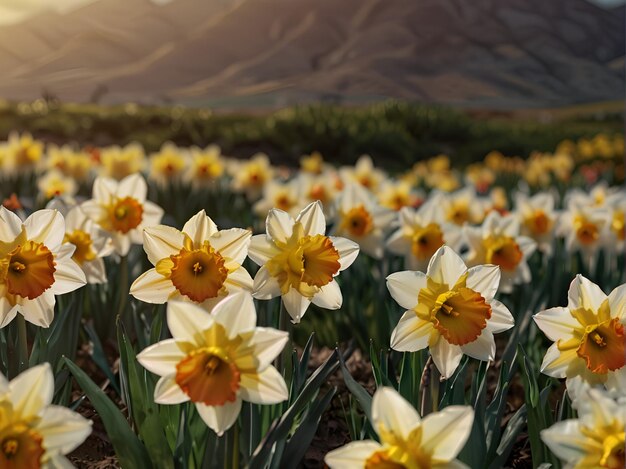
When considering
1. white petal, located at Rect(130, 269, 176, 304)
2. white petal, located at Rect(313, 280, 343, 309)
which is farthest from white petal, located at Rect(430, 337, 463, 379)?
white petal, located at Rect(130, 269, 176, 304)

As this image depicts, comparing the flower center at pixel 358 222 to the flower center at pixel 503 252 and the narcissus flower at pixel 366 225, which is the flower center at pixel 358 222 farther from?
the flower center at pixel 503 252

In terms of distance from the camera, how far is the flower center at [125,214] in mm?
2318

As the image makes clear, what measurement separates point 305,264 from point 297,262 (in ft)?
0.08

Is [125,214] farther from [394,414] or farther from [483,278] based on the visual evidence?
[394,414]

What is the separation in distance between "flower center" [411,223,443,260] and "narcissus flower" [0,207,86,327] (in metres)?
1.38

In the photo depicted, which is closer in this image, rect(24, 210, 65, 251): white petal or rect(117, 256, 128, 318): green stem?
rect(24, 210, 65, 251): white petal

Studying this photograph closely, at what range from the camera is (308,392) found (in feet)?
4.75

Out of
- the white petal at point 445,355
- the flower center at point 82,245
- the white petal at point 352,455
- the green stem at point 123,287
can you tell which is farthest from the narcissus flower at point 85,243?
the white petal at point 352,455

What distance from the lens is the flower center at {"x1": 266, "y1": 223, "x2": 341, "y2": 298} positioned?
1.53 metres

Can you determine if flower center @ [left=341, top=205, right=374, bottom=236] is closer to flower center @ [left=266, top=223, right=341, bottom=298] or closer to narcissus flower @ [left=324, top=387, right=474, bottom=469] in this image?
flower center @ [left=266, top=223, right=341, bottom=298]

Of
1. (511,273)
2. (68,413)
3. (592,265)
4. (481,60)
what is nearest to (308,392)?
(68,413)

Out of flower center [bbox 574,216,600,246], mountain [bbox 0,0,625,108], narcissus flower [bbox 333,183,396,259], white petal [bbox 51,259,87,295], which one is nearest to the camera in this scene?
white petal [bbox 51,259,87,295]

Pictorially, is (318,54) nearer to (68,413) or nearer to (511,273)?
(511,273)

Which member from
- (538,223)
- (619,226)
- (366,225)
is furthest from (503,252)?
(619,226)
